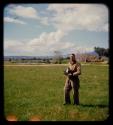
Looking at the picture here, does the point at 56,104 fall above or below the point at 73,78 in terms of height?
below

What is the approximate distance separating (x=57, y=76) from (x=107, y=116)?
18.6ft

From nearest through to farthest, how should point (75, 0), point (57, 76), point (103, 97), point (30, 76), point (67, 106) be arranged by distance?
point (75, 0) < point (67, 106) < point (103, 97) < point (57, 76) < point (30, 76)

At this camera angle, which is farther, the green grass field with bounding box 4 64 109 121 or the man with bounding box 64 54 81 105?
the man with bounding box 64 54 81 105

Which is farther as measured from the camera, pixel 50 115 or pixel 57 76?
pixel 57 76

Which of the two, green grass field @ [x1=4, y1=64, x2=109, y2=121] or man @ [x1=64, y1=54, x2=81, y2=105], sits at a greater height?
man @ [x1=64, y1=54, x2=81, y2=105]

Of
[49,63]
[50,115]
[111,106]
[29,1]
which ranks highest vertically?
[29,1]

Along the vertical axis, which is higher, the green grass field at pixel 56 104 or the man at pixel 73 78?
the man at pixel 73 78

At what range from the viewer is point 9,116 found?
11.9 feet

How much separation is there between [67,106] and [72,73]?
590 millimetres

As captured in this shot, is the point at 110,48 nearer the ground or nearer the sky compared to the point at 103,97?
nearer the sky

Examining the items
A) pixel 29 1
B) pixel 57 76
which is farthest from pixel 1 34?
pixel 57 76

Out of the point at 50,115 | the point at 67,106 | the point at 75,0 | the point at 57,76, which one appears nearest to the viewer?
the point at 75,0

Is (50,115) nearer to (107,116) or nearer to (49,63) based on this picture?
(49,63)

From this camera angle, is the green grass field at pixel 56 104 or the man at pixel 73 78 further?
the man at pixel 73 78
